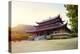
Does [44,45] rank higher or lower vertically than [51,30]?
lower

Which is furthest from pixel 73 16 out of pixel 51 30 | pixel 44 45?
pixel 44 45

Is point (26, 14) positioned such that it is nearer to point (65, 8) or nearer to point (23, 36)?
point (23, 36)

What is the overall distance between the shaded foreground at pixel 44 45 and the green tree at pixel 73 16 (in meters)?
0.14

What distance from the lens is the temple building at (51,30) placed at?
2.09 meters

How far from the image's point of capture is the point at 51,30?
215 centimetres

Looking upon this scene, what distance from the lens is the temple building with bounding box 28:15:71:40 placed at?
2.09m

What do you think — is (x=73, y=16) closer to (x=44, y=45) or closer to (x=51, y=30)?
(x=51, y=30)

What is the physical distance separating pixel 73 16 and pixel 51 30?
0.40m

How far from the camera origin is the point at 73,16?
2.29 meters

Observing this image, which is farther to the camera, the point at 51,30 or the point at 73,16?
the point at 73,16

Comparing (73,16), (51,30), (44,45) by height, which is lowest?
(44,45)

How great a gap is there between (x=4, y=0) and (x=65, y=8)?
842mm

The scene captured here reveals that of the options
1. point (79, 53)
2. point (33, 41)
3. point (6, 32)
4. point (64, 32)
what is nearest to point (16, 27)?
point (6, 32)

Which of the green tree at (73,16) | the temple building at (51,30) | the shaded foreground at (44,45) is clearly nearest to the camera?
the shaded foreground at (44,45)
